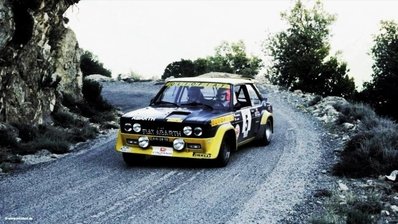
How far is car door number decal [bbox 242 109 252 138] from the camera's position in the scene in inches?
424

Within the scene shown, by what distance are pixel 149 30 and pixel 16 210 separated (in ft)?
531

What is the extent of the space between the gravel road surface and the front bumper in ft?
1.12

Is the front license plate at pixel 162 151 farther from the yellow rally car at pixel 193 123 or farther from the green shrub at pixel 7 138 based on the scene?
the green shrub at pixel 7 138

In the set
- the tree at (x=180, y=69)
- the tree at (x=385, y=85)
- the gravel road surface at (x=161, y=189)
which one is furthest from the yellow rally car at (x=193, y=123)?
the tree at (x=180, y=69)

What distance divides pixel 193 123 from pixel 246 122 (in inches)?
81.6

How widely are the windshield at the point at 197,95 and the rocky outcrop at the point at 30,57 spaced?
13.7 ft

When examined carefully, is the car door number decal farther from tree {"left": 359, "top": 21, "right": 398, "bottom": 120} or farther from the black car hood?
tree {"left": 359, "top": 21, "right": 398, "bottom": 120}

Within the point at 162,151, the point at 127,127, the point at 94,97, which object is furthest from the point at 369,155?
the point at 94,97

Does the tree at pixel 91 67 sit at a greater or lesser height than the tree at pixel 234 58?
lesser

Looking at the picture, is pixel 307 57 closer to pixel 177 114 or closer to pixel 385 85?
pixel 385 85

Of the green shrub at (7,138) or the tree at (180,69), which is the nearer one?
the green shrub at (7,138)

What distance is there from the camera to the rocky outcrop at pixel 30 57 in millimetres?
12302

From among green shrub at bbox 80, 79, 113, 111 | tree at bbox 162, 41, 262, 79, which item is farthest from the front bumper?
tree at bbox 162, 41, 262, 79

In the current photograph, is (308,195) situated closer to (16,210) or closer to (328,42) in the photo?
(16,210)
